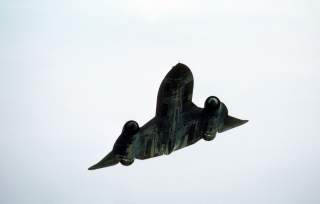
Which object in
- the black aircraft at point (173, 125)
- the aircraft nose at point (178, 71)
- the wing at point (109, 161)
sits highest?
the aircraft nose at point (178, 71)

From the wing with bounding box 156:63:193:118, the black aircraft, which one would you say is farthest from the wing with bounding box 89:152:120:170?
the wing with bounding box 156:63:193:118

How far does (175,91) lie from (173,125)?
334 cm

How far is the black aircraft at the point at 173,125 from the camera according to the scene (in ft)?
172

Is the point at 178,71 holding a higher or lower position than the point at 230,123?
higher

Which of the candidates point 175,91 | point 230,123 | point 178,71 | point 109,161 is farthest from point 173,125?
point 109,161

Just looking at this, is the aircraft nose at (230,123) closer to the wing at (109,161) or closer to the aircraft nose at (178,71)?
the aircraft nose at (178,71)

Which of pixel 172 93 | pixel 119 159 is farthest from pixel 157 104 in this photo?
pixel 119 159

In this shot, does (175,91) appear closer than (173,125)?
Yes

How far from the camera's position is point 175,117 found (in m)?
54.1

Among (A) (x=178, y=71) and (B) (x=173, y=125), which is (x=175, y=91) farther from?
(B) (x=173, y=125)

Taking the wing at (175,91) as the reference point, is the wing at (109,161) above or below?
below

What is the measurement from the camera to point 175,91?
52.8m

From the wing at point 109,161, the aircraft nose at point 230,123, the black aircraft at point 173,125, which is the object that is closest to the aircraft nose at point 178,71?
the black aircraft at point 173,125

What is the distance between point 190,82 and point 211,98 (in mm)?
2632
